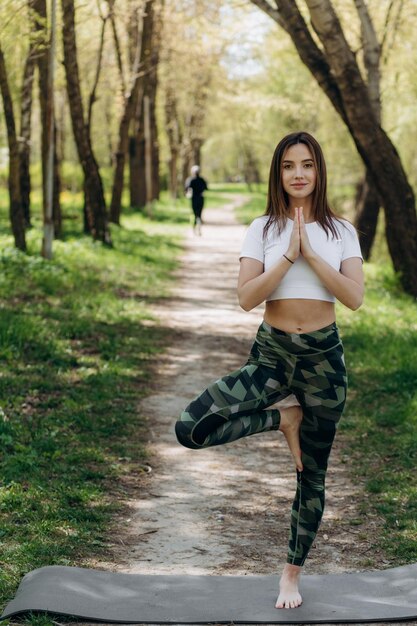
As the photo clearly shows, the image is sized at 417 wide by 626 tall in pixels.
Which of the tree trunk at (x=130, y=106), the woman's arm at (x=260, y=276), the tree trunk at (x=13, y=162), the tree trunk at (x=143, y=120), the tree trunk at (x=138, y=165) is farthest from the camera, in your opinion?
the tree trunk at (x=138, y=165)

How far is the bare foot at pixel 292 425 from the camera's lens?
14.7 feet

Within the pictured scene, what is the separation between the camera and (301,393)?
445 centimetres

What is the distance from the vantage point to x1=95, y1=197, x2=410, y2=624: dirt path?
18.6 feet

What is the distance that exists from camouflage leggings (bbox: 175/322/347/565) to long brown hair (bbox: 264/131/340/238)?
48cm

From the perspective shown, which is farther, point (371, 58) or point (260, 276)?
point (371, 58)

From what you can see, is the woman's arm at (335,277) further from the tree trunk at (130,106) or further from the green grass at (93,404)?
the tree trunk at (130,106)

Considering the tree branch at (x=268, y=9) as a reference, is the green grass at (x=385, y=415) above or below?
below

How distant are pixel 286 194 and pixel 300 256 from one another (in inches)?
13.2

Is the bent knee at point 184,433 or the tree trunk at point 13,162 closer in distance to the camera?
the bent knee at point 184,433

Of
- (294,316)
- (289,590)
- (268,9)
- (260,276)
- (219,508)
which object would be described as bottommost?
(219,508)

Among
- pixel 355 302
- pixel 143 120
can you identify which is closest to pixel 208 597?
pixel 355 302

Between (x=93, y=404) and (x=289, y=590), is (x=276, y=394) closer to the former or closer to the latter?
(x=289, y=590)

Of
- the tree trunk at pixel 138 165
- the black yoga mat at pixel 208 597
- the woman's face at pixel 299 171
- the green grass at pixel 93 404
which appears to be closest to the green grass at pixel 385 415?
the green grass at pixel 93 404

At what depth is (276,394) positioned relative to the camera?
4477mm
